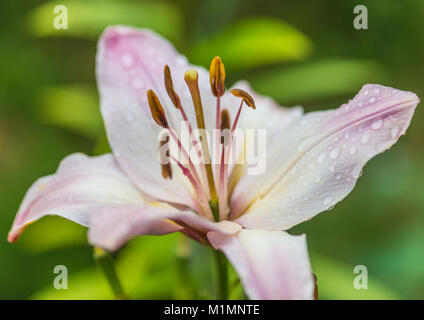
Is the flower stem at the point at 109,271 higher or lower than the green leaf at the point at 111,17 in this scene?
lower

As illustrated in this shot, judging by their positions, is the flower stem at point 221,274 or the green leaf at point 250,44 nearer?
the flower stem at point 221,274

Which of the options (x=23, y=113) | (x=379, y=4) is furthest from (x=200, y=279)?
(x=23, y=113)

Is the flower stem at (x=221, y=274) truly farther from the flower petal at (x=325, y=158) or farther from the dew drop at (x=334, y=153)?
the dew drop at (x=334, y=153)

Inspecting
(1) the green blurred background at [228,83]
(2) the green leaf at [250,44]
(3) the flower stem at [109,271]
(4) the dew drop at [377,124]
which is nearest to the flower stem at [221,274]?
(1) the green blurred background at [228,83]

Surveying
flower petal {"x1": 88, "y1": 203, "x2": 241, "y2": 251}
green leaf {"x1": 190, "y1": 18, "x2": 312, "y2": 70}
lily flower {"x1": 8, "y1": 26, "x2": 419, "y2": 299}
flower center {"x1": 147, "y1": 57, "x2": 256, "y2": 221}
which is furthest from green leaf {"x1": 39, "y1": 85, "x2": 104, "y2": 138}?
flower petal {"x1": 88, "y1": 203, "x2": 241, "y2": 251}

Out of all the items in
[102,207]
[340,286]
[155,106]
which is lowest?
[340,286]

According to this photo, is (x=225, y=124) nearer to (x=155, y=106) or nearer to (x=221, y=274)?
(x=155, y=106)

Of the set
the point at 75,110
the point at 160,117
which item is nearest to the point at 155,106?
the point at 160,117
